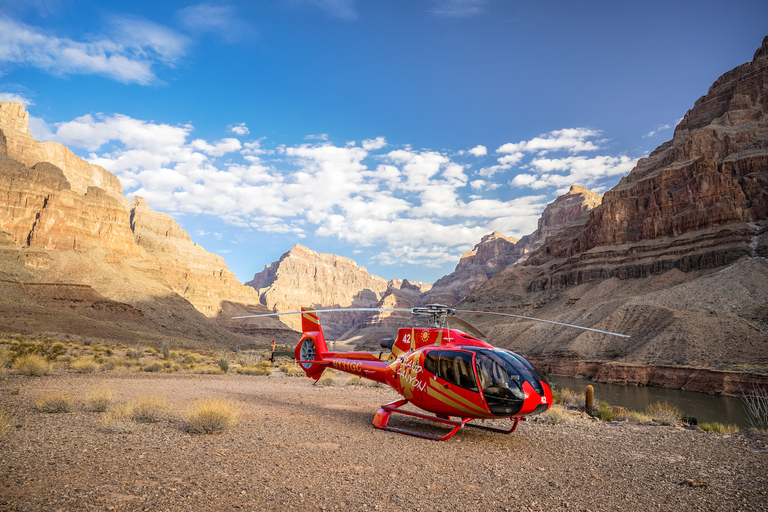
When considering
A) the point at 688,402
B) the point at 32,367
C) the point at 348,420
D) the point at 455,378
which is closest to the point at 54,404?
the point at 348,420

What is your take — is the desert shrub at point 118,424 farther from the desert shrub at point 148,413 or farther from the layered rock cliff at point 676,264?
the layered rock cliff at point 676,264

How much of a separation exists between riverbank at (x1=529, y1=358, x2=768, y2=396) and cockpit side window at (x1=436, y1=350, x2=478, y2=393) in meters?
26.9

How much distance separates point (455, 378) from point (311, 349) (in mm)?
6436

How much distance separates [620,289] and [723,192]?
24401 mm

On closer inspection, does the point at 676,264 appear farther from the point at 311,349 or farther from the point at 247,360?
the point at 311,349

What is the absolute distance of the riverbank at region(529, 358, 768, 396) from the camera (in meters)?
27.1

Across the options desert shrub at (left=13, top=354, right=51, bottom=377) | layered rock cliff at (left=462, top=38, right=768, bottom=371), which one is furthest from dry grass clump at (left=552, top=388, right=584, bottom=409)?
layered rock cliff at (left=462, top=38, right=768, bottom=371)

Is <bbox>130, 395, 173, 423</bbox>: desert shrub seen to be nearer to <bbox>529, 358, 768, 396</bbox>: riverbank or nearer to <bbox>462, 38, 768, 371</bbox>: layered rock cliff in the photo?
<bbox>529, 358, 768, 396</bbox>: riverbank

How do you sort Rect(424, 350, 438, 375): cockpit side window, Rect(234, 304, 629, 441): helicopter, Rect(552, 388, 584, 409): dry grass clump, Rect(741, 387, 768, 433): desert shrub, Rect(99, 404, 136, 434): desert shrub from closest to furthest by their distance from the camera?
Rect(99, 404, 136, 434): desert shrub → Rect(234, 304, 629, 441): helicopter → Rect(424, 350, 438, 375): cockpit side window → Rect(741, 387, 768, 433): desert shrub → Rect(552, 388, 584, 409): dry grass clump

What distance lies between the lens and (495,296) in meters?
97.6

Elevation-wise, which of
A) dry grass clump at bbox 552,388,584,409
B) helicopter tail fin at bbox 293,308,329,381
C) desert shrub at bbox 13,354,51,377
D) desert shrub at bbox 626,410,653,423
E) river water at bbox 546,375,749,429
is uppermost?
helicopter tail fin at bbox 293,308,329,381

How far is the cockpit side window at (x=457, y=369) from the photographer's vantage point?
288 inches

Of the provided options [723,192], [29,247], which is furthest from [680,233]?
[29,247]

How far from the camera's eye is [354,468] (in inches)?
213
